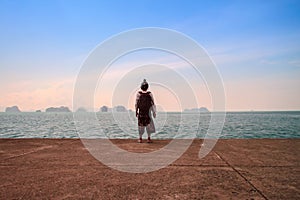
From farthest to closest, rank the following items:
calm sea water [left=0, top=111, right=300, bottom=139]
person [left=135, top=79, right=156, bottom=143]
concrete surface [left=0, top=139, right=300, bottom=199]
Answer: calm sea water [left=0, top=111, right=300, bottom=139], person [left=135, top=79, right=156, bottom=143], concrete surface [left=0, top=139, right=300, bottom=199]

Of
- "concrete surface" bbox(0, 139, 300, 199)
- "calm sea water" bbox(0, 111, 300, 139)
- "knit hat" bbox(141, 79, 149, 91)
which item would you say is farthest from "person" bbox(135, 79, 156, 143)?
"concrete surface" bbox(0, 139, 300, 199)

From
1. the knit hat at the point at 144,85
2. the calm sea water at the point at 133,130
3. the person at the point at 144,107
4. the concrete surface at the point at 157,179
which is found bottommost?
the calm sea water at the point at 133,130

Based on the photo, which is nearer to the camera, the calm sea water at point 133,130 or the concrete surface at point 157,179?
the concrete surface at point 157,179

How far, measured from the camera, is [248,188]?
336cm

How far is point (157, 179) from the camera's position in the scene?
12.3 feet

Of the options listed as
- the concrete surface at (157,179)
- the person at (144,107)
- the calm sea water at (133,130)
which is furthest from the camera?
the calm sea water at (133,130)

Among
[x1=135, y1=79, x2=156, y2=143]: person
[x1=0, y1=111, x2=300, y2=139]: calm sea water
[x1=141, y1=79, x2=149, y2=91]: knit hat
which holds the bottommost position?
[x1=0, y1=111, x2=300, y2=139]: calm sea water

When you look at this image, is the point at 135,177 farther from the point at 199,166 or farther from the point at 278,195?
the point at 278,195

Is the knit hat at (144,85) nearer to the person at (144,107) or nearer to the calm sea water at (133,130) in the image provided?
the person at (144,107)

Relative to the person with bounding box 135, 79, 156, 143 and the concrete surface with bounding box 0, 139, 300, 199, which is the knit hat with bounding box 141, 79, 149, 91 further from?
the concrete surface with bounding box 0, 139, 300, 199

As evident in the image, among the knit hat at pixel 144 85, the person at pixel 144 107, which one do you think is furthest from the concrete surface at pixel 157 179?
the knit hat at pixel 144 85

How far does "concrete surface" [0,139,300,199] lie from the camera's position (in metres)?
3.13

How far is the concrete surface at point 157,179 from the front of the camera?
3.13 m

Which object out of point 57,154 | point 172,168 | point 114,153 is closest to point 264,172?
point 172,168
